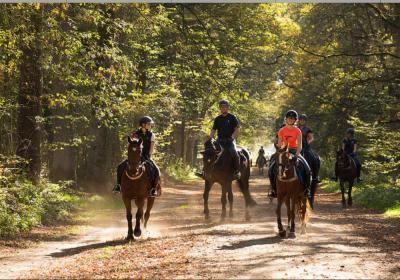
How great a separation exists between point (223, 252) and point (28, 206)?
24.8ft

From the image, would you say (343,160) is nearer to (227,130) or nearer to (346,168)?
(346,168)

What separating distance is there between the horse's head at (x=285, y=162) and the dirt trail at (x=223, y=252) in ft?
4.74

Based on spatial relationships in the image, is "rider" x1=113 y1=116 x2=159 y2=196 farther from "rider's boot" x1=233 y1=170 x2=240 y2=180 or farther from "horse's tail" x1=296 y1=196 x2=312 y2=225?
"horse's tail" x1=296 y1=196 x2=312 y2=225

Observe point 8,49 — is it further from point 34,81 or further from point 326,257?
point 326,257

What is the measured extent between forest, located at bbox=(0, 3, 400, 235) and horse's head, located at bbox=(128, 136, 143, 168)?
141 inches

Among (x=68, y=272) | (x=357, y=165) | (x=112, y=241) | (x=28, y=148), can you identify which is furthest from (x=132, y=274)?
(x=357, y=165)

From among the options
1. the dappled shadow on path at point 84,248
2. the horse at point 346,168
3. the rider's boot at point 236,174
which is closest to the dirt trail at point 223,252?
the dappled shadow on path at point 84,248

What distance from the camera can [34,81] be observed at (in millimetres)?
19469

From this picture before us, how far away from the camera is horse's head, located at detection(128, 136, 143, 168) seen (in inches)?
563

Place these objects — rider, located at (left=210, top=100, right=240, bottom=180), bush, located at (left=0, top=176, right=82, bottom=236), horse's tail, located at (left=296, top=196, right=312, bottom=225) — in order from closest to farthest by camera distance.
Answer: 1. horse's tail, located at (left=296, top=196, right=312, bottom=225)
2. bush, located at (left=0, top=176, right=82, bottom=236)
3. rider, located at (left=210, top=100, right=240, bottom=180)

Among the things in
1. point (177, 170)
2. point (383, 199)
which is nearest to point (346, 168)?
point (383, 199)

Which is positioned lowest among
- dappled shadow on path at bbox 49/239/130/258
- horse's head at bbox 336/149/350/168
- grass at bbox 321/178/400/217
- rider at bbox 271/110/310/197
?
dappled shadow on path at bbox 49/239/130/258

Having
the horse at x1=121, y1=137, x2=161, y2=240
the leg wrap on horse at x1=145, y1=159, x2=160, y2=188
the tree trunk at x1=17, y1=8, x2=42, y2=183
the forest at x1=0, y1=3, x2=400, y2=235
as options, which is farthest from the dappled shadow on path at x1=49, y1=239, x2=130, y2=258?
the tree trunk at x1=17, y1=8, x2=42, y2=183

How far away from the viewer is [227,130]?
18.0 metres
